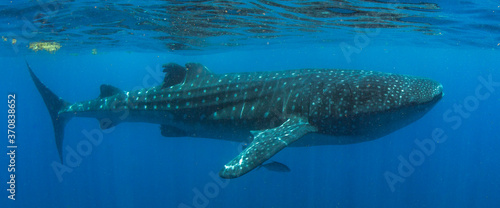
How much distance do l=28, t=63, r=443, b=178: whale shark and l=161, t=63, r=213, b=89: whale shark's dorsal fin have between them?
0.03m

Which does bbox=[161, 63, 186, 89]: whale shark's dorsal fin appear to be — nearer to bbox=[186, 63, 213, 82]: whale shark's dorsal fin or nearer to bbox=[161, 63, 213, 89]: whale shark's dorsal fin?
bbox=[161, 63, 213, 89]: whale shark's dorsal fin

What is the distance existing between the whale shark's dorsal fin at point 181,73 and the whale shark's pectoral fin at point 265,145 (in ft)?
9.16

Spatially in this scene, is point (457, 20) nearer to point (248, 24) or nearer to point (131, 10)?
point (248, 24)

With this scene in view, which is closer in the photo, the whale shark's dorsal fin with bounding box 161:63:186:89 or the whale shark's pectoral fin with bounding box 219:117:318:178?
the whale shark's pectoral fin with bounding box 219:117:318:178

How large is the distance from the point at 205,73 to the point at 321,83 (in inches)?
119

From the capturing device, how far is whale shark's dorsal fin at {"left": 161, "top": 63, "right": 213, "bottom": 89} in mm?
8041

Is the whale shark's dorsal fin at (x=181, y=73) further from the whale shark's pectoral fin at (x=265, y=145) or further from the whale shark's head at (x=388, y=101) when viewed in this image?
the whale shark's head at (x=388, y=101)

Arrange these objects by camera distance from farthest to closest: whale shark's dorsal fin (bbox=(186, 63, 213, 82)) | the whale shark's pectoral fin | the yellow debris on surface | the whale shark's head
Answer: the yellow debris on surface, whale shark's dorsal fin (bbox=(186, 63, 213, 82)), the whale shark's head, the whale shark's pectoral fin

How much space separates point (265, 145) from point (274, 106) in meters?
1.67

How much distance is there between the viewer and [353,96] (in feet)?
19.1

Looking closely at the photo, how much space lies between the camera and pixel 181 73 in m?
8.22

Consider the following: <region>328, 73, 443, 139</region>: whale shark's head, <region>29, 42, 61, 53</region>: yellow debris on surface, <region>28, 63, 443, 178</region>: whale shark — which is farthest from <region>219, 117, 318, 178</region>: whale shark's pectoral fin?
<region>29, 42, 61, 53</region>: yellow debris on surface

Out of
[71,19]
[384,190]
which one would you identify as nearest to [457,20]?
[71,19]

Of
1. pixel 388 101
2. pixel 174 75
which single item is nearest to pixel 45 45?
pixel 174 75
